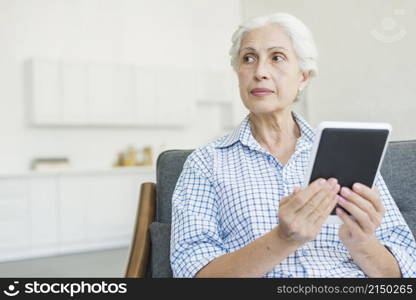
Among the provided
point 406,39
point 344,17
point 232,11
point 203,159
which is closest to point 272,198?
point 203,159

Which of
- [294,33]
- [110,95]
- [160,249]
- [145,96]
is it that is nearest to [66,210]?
[110,95]

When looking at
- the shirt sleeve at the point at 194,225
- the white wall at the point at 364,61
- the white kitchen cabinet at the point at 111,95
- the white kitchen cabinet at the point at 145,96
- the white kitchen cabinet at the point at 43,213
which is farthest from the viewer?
the white kitchen cabinet at the point at 145,96

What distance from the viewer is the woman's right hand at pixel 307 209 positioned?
3.02ft

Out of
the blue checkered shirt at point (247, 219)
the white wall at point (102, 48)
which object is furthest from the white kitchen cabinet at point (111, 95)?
the blue checkered shirt at point (247, 219)

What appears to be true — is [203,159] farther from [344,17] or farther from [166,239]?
[344,17]

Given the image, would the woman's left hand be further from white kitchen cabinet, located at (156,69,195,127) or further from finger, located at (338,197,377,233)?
white kitchen cabinet, located at (156,69,195,127)

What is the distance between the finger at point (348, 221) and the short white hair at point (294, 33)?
534mm

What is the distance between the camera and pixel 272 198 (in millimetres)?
1217

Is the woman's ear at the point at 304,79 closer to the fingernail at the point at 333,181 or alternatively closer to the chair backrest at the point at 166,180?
the chair backrest at the point at 166,180

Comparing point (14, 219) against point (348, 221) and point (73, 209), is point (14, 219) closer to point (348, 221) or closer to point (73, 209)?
point (73, 209)

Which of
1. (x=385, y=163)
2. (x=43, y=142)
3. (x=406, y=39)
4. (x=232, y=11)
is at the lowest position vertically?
(x=43, y=142)

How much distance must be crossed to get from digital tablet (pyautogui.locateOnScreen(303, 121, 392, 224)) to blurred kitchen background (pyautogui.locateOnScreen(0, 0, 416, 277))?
2.28 meters

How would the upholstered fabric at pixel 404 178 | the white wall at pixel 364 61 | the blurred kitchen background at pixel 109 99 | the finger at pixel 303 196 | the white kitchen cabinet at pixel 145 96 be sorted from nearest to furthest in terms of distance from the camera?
the finger at pixel 303 196 → the upholstered fabric at pixel 404 178 → the white wall at pixel 364 61 → the blurred kitchen background at pixel 109 99 → the white kitchen cabinet at pixel 145 96

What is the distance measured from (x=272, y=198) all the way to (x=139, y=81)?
437cm
